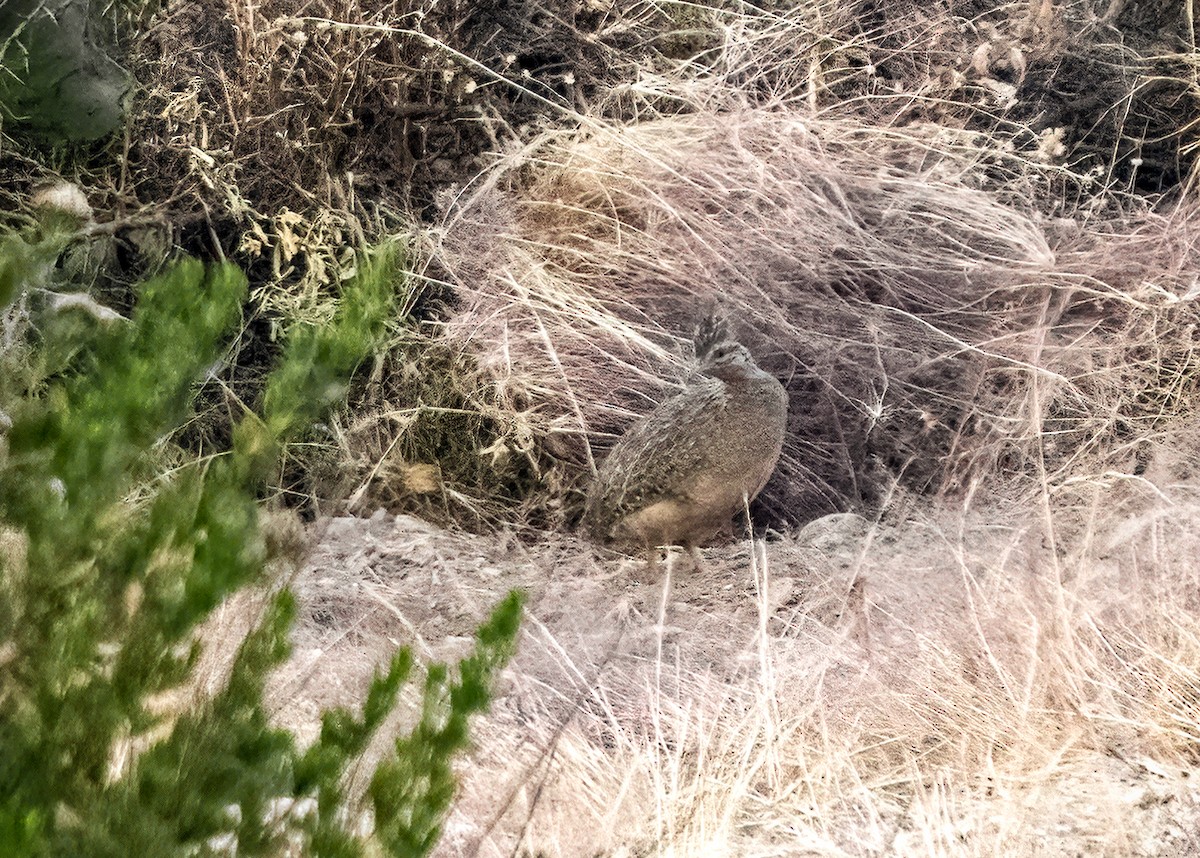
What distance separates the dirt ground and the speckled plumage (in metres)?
0.07

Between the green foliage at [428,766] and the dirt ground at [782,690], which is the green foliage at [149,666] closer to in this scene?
the green foliage at [428,766]

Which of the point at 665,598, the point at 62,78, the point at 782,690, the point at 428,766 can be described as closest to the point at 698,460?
the point at 665,598

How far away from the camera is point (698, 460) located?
1533 millimetres

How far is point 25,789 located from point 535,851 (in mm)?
573

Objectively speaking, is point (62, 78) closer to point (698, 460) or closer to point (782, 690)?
point (698, 460)

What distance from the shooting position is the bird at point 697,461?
154cm

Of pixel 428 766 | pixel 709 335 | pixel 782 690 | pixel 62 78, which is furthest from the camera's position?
pixel 62 78

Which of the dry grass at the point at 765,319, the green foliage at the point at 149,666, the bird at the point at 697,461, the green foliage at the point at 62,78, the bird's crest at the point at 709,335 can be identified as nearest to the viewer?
the green foliage at the point at 149,666

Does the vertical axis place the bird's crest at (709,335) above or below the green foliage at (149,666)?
below

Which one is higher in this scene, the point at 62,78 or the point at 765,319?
the point at 62,78

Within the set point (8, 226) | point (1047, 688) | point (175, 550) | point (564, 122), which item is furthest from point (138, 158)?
point (1047, 688)

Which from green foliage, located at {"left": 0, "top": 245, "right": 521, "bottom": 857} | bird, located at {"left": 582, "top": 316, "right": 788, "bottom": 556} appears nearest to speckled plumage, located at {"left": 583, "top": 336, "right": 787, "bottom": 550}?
bird, located at {"left": 582, "top": 316, "right": 788, "bottom": 556}

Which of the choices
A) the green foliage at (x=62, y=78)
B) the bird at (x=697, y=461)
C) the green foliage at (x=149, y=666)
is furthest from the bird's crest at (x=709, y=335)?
the green foliage at (x=62, y=78)

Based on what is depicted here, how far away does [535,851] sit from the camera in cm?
112
